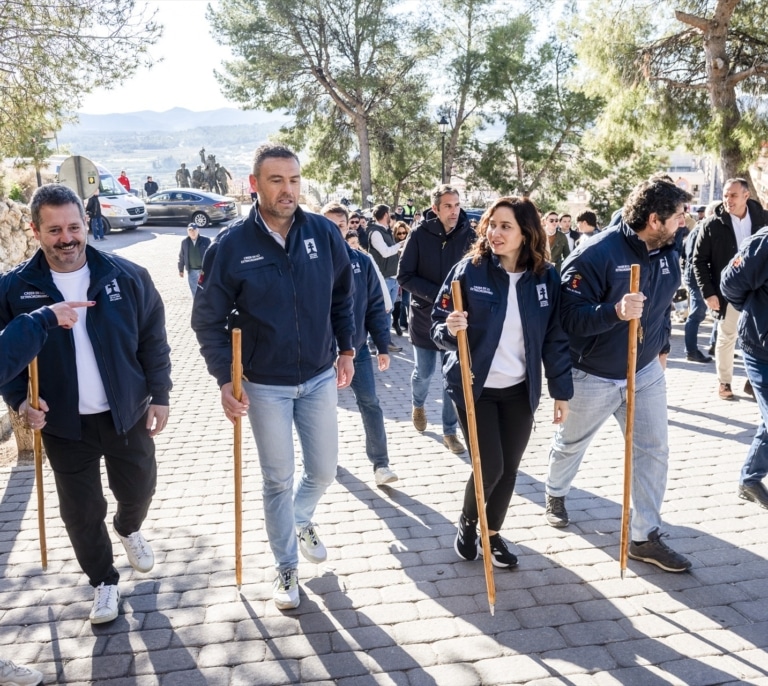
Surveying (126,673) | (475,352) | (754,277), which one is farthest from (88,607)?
(754,277)

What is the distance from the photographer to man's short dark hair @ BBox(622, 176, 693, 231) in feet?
12.4

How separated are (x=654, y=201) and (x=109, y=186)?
87.6 feet

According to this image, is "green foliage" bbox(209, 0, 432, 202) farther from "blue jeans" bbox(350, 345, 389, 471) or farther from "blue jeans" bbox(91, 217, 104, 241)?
"blue jeans" bbox(350, 345, 389, 471)

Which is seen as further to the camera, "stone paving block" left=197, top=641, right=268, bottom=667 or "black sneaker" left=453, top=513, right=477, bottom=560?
"black sneaker" left=453, top=513, right=477, bottom=560

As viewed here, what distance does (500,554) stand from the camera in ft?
13.5

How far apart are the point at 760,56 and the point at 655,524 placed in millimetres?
13312

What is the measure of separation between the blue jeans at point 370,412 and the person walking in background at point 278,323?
149 centimetres

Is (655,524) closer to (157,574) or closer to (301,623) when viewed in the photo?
(301,623)

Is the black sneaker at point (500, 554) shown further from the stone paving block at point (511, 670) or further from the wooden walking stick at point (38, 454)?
the wooden walking stick at point (38, 454)

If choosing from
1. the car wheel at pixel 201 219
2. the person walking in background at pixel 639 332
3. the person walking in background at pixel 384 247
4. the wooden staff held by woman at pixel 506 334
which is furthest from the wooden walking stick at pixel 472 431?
the car wheel at pixel 201 219

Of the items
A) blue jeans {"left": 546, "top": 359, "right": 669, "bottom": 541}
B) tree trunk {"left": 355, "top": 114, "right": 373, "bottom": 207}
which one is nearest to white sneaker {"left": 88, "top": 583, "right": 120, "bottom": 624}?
blue jeans {"left": 546, "top": 359, "right": 669, "bottom": 541}

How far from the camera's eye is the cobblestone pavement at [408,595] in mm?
3309

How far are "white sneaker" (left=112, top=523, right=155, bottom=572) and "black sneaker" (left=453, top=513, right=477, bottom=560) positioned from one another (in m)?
1.76

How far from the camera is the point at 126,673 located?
10.8 ft
